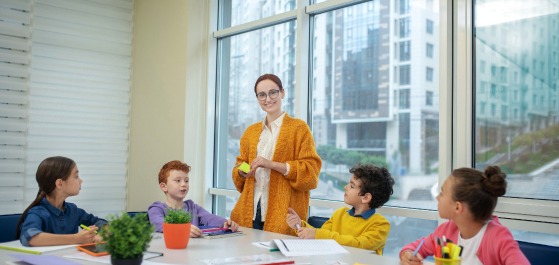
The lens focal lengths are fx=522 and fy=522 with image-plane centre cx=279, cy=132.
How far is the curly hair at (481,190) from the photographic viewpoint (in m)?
1.87

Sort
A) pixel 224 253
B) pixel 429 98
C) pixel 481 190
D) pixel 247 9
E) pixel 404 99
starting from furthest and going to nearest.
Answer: pixel 247 9 → pixel 404 99 → pixel 429 98 → pixel 224 253 → pixel 481 190

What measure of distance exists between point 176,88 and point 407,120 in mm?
1981

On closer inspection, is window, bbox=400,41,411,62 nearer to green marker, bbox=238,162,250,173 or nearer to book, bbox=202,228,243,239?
green marker, bbox=238,162,250,173

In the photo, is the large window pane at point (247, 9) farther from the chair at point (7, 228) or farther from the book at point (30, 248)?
the book at point (30, 248)

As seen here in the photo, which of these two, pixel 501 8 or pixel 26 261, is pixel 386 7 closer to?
pixel 501 8

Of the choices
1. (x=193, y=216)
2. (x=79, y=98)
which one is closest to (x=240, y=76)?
(x=79, y=98)

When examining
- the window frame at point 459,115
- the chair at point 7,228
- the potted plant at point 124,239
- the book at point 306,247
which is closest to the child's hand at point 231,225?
the book at point 306,247

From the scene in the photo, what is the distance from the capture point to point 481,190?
1911mm

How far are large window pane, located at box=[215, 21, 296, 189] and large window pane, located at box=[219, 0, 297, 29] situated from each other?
11cm

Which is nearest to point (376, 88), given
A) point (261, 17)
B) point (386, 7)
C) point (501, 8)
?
point (386, 7)

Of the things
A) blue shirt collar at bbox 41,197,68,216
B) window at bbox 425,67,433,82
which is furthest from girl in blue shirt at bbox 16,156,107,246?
window at bbox 425,67,433,82

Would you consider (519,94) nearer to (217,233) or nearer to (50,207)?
(217,233)

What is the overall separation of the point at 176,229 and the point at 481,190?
1.17 meters

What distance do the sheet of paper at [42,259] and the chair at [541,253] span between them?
1.75 m
